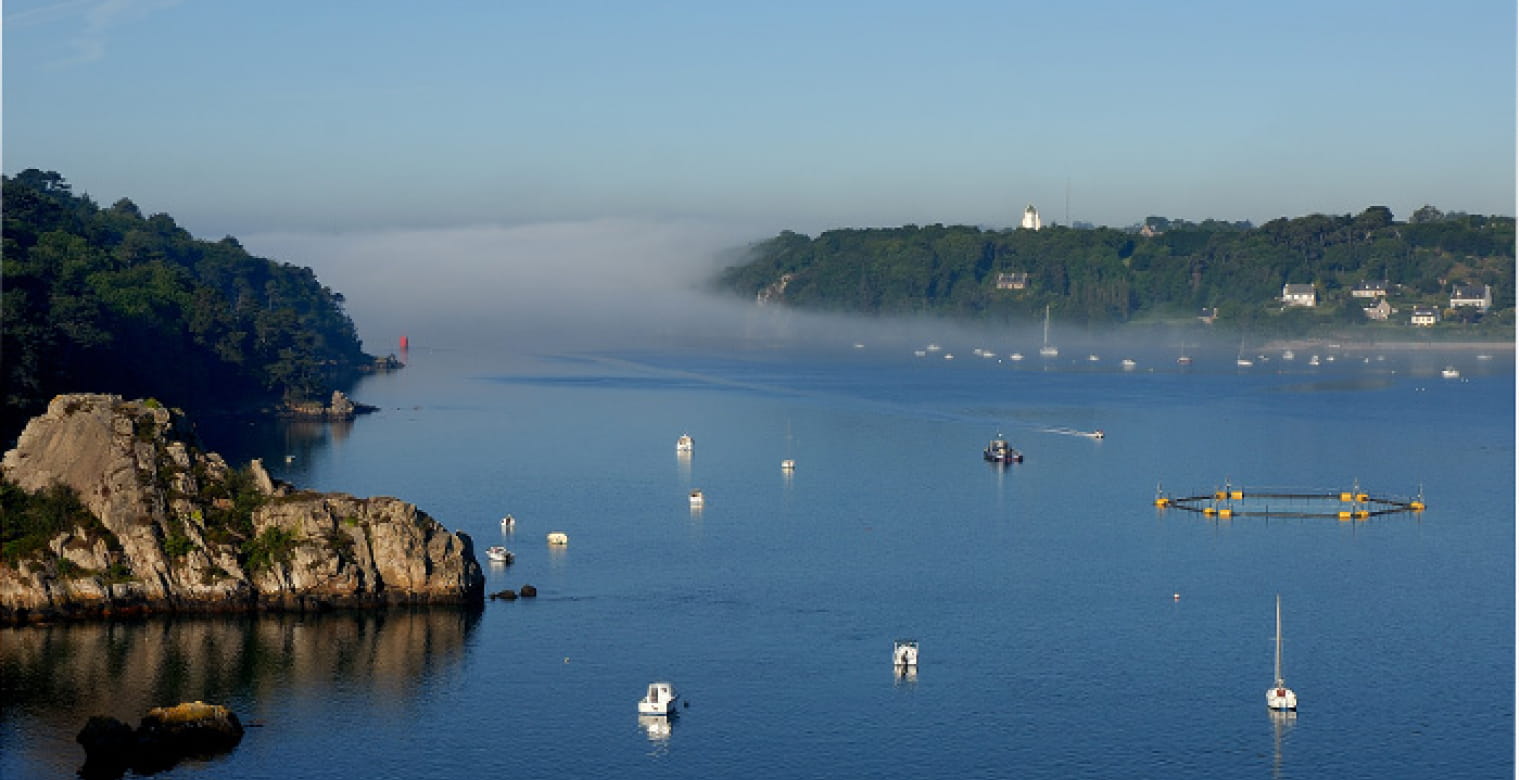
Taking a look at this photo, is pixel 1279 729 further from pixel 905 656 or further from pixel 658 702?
pixel 658 702

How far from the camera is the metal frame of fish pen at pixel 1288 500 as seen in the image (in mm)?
112250

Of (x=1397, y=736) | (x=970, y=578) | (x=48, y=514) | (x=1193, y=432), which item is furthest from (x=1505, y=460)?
(x=48, y=514)

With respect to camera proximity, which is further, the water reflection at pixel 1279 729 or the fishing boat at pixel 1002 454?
the fishing boat at pixel 1002 454

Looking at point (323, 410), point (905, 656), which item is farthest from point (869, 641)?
point (323, 410)

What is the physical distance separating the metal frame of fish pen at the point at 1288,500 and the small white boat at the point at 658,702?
174 feet

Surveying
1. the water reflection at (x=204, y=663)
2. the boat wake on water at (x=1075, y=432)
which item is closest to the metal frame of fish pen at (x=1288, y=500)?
the boat wake on water at (x=1075, y=432)

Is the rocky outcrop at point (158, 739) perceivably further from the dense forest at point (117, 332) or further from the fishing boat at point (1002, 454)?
the fishing boat at point (1002, 454)

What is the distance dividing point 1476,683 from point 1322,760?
12582mm

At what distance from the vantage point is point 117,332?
471 feet

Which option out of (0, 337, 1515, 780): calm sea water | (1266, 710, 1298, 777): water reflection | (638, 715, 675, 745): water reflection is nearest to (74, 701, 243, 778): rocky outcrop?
(0, 337, 1515, 780): calm sea water

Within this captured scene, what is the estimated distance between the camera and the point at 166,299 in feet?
543

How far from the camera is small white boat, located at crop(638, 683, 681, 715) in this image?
66875 mm

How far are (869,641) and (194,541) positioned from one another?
27502 millimetres

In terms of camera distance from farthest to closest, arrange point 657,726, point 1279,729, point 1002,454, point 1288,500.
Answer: point 1002,454 → point 1288,500 → point 1279,729 → point 657,726
